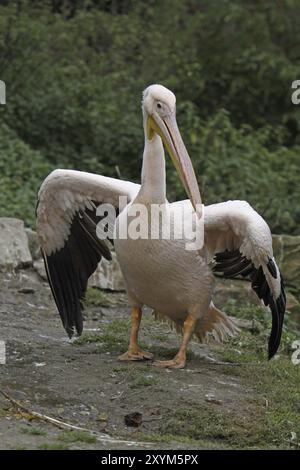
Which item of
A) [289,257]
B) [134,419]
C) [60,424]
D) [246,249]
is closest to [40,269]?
[289,257]

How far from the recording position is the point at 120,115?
Result: 12.6m

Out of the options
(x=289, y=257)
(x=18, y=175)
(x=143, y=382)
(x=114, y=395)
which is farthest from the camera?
(x=18, y=175)

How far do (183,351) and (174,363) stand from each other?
0.10 meters

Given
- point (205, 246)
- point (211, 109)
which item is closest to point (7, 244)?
point (205, 246)

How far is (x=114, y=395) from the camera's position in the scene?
239 inches

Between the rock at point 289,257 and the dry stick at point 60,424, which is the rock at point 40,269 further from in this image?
the dry stick at point 60,424

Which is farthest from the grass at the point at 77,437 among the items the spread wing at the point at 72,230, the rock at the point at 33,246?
the rock at the point at 33,246

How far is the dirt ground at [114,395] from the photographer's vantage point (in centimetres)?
537

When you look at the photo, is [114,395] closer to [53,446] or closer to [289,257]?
[53,446]

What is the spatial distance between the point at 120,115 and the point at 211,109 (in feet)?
9.15

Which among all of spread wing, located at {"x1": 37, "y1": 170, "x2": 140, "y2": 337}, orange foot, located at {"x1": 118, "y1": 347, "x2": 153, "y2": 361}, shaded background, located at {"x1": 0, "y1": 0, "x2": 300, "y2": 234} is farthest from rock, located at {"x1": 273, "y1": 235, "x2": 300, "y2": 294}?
orange foot, located at {"x1": 118, "y1": 347, "x2": 153, "y2": 361}

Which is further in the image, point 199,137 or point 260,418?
point 199,137

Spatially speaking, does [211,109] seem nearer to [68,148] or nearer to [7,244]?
[68,148]

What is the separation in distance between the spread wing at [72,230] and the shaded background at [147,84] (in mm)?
2745
